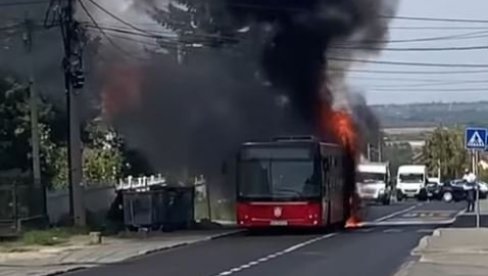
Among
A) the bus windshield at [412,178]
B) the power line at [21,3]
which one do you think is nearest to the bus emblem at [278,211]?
the power line at [21,3]

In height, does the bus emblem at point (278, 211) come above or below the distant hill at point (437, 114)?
below

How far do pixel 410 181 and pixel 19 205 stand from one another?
67.4 meters

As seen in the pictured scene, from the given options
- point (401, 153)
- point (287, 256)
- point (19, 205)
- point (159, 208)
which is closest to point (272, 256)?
point (287, 256)

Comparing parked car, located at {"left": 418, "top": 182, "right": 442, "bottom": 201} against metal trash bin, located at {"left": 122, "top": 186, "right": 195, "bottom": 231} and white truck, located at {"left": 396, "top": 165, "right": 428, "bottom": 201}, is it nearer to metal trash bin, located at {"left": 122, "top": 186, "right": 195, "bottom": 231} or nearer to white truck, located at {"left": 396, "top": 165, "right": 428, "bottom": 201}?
white truck, located at {"left": 396, "top": 165, "right": 428, "bottom": 201}

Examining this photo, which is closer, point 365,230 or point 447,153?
point 365,230

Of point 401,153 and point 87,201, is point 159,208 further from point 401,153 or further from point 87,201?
point 401,153

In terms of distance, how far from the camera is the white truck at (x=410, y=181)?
346ft

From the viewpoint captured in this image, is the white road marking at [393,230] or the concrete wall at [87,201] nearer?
the white road marking at [393,230]

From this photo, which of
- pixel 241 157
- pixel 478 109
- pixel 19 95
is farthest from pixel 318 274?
pixel 478 109

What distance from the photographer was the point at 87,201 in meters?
52.2

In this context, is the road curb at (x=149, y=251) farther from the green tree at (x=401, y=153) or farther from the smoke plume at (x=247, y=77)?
the green tree at (x=401, y=153)

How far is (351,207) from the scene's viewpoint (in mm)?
48594

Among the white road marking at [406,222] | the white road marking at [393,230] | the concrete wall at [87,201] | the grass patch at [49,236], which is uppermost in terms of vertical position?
the concrete wall at [87,201]

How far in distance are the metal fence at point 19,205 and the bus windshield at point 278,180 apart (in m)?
6.74
